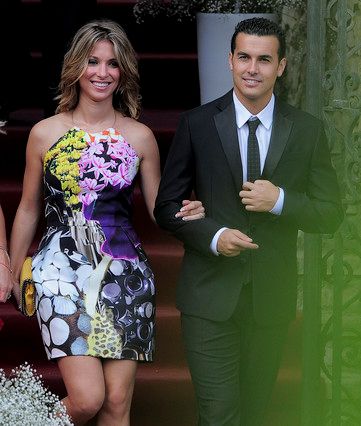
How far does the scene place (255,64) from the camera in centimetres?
474

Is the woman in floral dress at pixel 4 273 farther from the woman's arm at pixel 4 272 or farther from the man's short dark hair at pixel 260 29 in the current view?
the man's short dark hair at pixel 260 29

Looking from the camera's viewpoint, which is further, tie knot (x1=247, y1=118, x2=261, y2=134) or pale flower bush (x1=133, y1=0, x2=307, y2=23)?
pale flower bush (x1=133, y1=0, x2=307, y2=23)

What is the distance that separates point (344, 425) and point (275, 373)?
856mm

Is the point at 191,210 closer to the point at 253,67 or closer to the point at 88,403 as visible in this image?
the point at 253,67

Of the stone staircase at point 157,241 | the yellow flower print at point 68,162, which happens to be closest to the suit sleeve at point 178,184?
the yellow flower print at point 68,162

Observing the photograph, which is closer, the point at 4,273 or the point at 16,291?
the point at 4,273

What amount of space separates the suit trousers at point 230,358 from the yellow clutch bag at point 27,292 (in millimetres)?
603

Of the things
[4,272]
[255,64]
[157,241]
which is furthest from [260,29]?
[157,241]

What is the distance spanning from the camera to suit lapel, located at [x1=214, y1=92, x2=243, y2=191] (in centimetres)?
481

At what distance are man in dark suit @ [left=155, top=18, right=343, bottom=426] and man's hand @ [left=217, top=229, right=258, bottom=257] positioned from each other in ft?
0.14

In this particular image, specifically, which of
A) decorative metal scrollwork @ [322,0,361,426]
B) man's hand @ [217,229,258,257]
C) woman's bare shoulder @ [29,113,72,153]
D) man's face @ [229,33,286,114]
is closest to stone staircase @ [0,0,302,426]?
decorative metal scrollwork @ [322,0,361,426]

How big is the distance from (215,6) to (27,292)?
104 inches

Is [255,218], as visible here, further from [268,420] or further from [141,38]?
[141,38]

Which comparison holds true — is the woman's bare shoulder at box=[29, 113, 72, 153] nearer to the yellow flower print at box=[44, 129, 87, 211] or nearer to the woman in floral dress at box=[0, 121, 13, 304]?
the yellow flower print at box=[44, 129, 87, 211]
